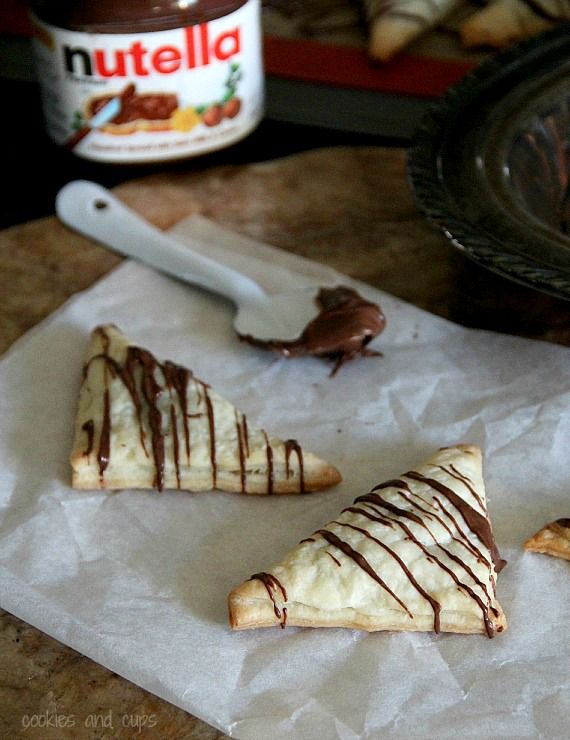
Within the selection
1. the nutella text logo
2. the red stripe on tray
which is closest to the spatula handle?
the nutella text logo

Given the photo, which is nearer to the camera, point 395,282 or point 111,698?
point 111,698

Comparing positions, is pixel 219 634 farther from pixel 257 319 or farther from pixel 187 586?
pixel 257 319

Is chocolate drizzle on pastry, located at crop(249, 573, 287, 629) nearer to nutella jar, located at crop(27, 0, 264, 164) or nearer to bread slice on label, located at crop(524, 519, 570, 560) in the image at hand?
bread slice on label, located at crop(524, 519, 570, 560)

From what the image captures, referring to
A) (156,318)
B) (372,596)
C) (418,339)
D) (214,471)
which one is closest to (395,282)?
(418,339)

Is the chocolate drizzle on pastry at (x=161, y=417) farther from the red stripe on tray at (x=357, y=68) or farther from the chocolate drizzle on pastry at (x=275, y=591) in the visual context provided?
the red stripe on tray at (x=357, y=68)

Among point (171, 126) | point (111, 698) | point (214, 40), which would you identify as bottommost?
point (111, 698)

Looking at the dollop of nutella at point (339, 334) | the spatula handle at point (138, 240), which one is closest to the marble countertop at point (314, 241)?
the spatula handle at point (138, 240)

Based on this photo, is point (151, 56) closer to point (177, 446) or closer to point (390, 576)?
point (177, 446)
